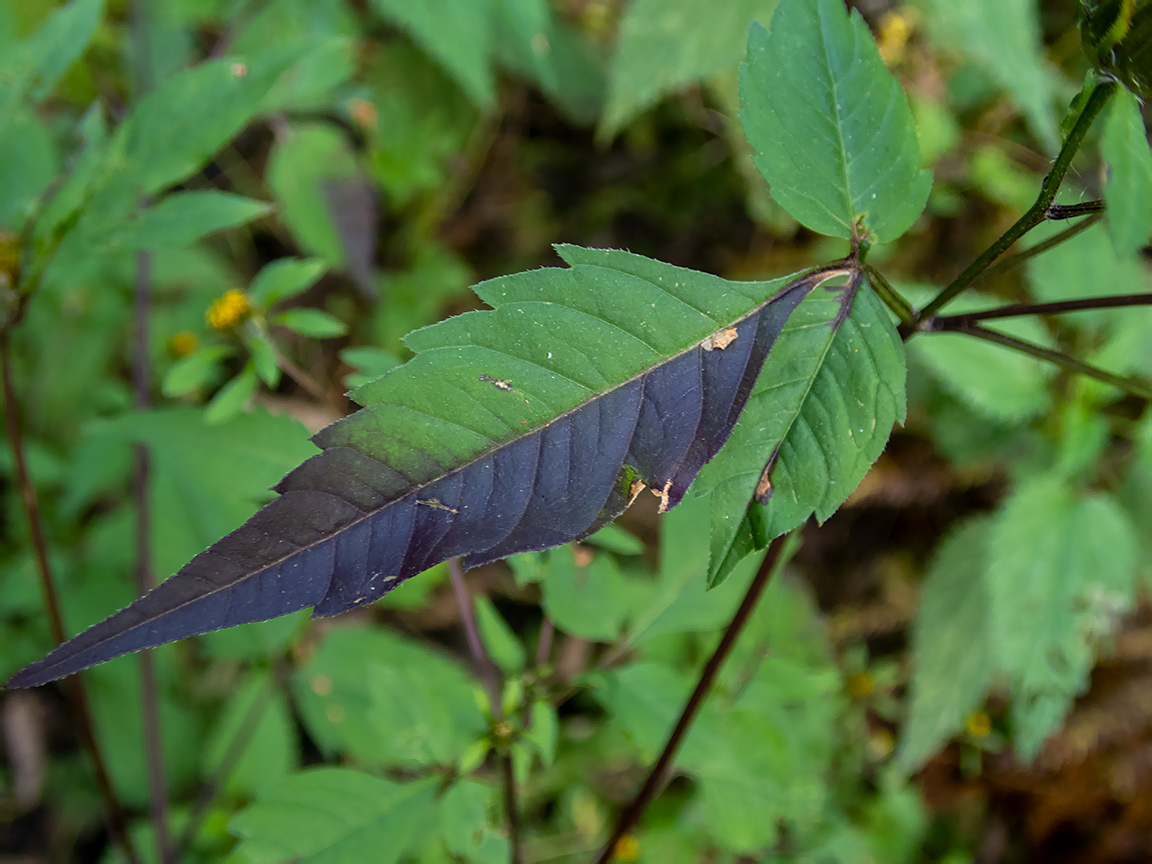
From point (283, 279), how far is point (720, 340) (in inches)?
23.6

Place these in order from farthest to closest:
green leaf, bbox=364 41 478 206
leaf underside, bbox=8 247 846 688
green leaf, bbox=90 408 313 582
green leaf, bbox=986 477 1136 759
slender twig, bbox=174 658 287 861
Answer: green leaf, bbox=364 41 478 206, green leaf, bbox=986 477 1136 759, slender twig, bbox=174 658 287 861, green leaf, bbox=90 408 313 582, leaf underside, bbox=8 247 846 688

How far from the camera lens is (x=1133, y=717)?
73.8 inches

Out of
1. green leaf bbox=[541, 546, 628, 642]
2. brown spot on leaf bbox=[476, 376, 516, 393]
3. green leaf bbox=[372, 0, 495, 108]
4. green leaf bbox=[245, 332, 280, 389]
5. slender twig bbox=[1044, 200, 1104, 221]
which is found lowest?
green leaf bbox=[541, 546, 628, 642]

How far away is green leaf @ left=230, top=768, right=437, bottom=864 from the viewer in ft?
2.33

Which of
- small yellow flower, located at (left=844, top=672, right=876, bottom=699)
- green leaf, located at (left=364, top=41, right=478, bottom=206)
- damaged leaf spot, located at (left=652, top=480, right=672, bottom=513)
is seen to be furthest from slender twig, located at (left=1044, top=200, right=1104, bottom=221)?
green leaf, located at (left=364, top=41, right=478, bottom=206)

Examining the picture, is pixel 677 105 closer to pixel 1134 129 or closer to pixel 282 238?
pixel 282 238

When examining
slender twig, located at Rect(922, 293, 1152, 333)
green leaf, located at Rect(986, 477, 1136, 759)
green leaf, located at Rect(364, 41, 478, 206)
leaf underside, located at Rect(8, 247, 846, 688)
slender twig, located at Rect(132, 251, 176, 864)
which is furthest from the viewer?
green leaf, located at Rect(364, 41, 478, 206)

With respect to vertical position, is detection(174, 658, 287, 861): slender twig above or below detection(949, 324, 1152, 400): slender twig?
below

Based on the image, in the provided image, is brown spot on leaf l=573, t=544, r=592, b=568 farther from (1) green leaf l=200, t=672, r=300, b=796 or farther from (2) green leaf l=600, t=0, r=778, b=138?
(2) green leaf l=600, t=0, r=778, b=138

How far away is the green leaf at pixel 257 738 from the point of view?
128 centimetres

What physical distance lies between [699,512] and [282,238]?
1478 millimetres

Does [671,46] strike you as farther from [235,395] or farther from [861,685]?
[861,685]

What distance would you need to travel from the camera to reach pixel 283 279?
862 millimetres

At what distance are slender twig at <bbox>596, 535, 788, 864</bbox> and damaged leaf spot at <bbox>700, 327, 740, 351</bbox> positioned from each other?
0.18m
